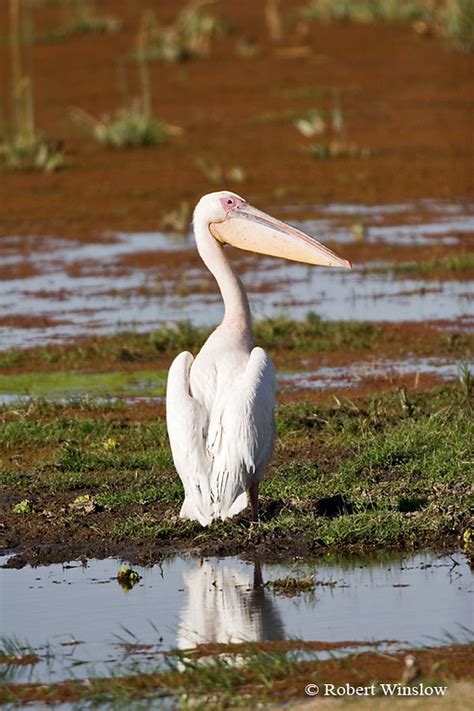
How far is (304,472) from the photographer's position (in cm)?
857

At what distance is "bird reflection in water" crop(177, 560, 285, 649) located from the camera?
20.6 ft

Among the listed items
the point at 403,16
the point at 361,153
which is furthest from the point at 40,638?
the point at 403,16

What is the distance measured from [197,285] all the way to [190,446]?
7608mm

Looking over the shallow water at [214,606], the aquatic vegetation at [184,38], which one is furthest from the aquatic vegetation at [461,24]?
the shallow water at [214,606]

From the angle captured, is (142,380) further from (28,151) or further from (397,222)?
(28,151)

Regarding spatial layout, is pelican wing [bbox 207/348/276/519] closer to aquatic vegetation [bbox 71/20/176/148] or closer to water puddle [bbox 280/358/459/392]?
water puddle [bbox 280/358/459/392]

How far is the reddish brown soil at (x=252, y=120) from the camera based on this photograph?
19422 millimetres

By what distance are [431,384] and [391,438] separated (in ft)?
5.74

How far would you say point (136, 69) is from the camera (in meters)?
29.4

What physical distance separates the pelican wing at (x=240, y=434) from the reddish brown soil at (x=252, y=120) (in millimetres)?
10720

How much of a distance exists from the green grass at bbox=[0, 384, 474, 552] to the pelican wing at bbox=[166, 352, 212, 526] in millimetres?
185

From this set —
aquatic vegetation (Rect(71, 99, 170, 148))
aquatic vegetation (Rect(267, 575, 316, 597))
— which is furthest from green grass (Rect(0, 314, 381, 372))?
aquatic vegetation (Rect(71, 99, 170, 148))

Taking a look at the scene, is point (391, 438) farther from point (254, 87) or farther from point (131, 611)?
point (254, 87)

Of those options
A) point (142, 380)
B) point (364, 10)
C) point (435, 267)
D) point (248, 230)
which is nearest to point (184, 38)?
point (364, 10)
